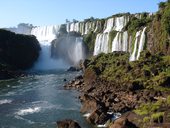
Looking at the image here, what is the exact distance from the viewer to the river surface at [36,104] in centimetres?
6431

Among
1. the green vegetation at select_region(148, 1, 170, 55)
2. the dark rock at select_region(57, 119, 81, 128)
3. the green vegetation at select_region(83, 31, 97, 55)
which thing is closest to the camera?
the dark rock at select_region(57, 119, 81, 128)

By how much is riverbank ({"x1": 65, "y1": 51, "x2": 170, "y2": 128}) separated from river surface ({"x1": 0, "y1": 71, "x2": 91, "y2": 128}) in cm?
265

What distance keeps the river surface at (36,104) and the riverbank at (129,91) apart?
8.68 feet

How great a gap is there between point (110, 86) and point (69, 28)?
10632 cm

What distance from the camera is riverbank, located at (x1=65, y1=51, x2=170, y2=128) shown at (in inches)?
2235

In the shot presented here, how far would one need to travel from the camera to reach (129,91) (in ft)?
255

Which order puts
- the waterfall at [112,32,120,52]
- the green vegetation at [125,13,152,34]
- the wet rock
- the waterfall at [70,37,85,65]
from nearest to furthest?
the wet rock
the green vegetation at [125,13,152,34]
the waterfall at [112,32,120,52]
the waterfall at [70,37,85,65]

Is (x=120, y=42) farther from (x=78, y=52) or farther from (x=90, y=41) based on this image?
(x=78, y=52)

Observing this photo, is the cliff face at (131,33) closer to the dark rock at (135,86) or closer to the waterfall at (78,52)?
the waterfall at (78,52)

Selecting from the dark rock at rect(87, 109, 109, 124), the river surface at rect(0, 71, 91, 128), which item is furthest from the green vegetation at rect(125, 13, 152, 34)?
the dark rock at rect(87, 109, 109, 124)

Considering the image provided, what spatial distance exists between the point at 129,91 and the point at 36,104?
17465 millimetres

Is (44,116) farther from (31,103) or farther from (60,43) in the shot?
(60,43)

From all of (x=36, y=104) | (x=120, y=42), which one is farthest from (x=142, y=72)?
(x=120, y=42)

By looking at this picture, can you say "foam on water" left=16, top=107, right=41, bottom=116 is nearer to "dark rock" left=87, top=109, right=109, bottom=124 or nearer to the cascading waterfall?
"dark rock" left=87, top=109, right=109, bottom=124
